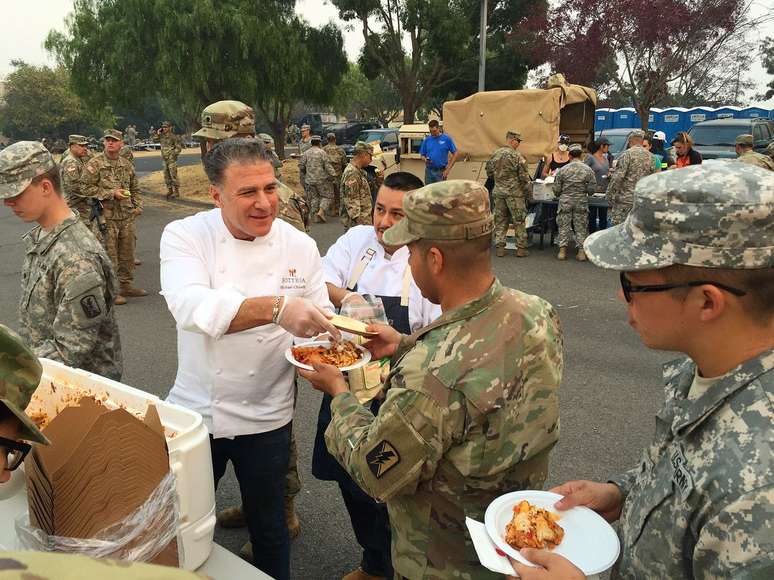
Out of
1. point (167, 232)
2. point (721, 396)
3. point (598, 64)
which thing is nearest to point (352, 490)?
point (167, 232)

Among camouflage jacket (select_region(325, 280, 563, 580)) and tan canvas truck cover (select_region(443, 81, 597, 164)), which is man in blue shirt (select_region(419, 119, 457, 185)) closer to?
tan canvas truck cover (select_region(443, 81, 597, 164))

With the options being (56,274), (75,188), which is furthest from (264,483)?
(75,188)

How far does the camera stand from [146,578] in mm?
655

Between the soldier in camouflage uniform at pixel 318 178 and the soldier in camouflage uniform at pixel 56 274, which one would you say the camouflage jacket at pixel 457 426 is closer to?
the soldier in camouflage uniform at pixel 56 274

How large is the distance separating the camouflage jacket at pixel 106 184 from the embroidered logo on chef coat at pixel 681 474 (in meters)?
8.77

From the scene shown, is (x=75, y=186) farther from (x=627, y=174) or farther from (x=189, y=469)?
(x=627, y=174)

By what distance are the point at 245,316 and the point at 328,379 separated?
0.39 m

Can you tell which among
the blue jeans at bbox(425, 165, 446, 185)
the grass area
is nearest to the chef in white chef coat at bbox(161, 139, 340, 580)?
the blue jeans at bbox(425, 165, 446, 185)

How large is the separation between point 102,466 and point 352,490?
166cm

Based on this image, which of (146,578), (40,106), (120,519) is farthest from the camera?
(40,106)

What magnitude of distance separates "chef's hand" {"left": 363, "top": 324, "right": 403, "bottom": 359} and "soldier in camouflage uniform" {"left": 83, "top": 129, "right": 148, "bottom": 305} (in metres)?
6.83

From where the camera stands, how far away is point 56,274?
271 cm

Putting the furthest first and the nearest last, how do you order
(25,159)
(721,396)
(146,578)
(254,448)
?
1. (25,159)
2. (254,448)
3. (721,396)
4. (146,578)

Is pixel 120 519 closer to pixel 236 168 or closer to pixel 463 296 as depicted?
pixel 463 296
